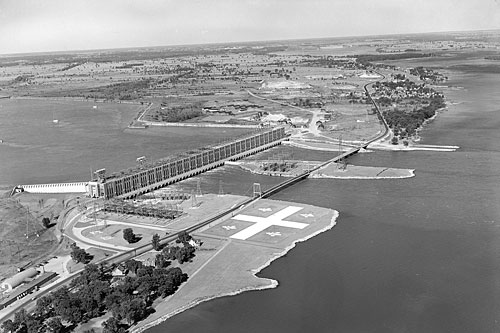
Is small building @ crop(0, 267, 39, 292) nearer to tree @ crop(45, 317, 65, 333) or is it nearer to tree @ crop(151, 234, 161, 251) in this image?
tree @ crop(45, 317, 65, 333)

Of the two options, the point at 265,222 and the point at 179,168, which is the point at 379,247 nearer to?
the point at 265,222

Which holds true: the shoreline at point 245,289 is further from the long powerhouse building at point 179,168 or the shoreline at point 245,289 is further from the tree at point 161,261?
the long powerhouse building at point 179,168

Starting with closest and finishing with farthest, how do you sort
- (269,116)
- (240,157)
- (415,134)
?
(240,157) → (415,134) → (269,116)

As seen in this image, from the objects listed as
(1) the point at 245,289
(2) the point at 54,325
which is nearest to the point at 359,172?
(1) the point at 245,289

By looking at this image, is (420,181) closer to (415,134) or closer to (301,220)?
(301,220)

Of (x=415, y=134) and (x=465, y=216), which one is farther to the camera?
(x=415, y=134)

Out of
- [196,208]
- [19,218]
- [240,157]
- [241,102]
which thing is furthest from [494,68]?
[19,218]

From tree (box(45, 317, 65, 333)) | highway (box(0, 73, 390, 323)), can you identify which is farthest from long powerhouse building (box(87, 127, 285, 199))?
tree (box(45, 317, 65, 333))
